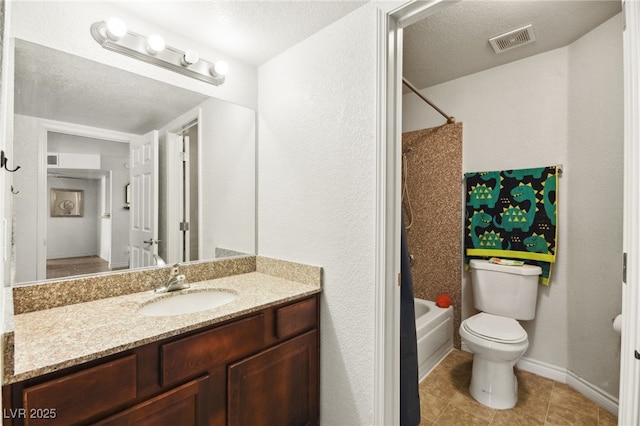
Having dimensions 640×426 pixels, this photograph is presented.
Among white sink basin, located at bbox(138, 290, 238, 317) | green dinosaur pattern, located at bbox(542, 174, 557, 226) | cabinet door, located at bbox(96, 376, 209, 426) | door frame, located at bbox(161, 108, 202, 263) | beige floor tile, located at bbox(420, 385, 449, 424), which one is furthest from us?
green dinosaur pattern, located at bbox(542, 174, 557, 226)

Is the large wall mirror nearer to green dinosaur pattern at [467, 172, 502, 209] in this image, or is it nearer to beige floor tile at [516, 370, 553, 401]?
green dinosaur pattern at [467, 172, 502, 209]

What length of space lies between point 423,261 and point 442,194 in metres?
0.64

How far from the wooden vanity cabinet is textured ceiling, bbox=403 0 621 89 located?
1.78 m

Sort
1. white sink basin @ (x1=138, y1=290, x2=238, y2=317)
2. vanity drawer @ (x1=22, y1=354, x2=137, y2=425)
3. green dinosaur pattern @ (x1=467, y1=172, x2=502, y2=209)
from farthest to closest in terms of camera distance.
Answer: green dinosaur pattern @ (x1=467, y1=172, x2=502, y2=209) → white sink basin @ (x1=138, y1=290, x2=238, y2=317) → vanity drawer @ (x1=22, y1=354, x2=137, y2=425)

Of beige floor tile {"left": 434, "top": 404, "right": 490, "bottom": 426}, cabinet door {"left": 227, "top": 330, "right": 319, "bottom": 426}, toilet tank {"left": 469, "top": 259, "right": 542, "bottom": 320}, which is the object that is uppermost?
toilet tank {"left": 469, "top": 259, "right": 542, "bottom": 320}

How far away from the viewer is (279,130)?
6.02 ft

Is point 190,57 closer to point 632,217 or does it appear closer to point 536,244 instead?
point 632,217

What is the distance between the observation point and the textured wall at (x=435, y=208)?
8.55ft

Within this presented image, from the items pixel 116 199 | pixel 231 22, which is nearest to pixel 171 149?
pixel 116 199

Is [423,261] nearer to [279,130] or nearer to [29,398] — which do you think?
[279,130]

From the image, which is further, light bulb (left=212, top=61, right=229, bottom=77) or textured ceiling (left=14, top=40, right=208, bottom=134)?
light bulb (left=212, top=61, right=229, bottom=77)

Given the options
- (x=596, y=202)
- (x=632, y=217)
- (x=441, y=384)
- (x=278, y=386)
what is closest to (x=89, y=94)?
(x=278, y=386)

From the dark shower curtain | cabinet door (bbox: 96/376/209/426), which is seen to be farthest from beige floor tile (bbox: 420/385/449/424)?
cabinet door (bbox: 96/376/209/426)

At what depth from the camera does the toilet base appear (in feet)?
6.19
